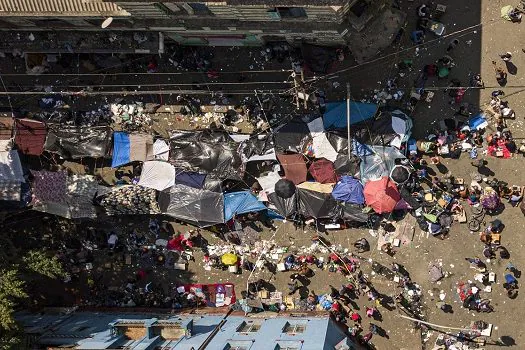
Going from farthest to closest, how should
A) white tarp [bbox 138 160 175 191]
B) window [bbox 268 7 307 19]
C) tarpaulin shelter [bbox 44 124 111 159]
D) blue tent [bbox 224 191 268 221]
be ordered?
tarpaulin shelter [bbox 44 124 111 159] < white tarp [bbox 138 160 175 191] < blue tent [bbox 224 191 268 221] < window [bbox 268 7 307 19]

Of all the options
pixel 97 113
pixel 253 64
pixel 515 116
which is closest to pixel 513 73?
pixel 515 116

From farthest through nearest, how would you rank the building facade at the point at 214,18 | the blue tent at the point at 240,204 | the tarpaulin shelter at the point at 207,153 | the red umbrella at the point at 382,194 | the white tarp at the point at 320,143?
1. the blue tent at the point at 240,204
2. the tarpaulin shelter at the point at 207,153
3. the white tarp at the point at 320,143
4. the red umbrella at the point at 382,194
5. the building facade at the point at 214,18

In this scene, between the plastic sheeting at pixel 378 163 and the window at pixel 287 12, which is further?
the plastic sheeting at pixel 378 163

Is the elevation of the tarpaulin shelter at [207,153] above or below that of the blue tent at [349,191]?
above

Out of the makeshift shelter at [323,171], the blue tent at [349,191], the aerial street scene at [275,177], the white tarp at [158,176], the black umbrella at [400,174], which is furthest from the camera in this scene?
the white tarp at [158,176]

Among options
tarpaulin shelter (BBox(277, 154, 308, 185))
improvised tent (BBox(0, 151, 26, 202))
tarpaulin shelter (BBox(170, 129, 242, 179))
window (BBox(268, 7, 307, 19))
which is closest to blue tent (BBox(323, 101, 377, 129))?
tarpaulin shelter (BBox(277, 154, 308, 185))

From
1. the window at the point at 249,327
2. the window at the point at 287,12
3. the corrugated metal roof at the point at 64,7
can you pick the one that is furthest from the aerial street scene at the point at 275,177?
the window at the point at 287,12

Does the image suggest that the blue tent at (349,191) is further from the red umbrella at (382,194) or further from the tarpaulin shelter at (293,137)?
the tarpaulin shelter at (293,137)

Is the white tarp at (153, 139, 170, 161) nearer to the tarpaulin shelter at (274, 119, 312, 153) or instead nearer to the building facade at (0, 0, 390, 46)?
the building facade at (0, 0, 390, 46)
